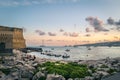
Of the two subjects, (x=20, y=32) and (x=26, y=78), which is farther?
(x=20, y=32)

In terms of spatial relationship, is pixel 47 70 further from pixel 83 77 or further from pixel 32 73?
pixel 83 77

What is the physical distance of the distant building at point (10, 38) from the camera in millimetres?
108088

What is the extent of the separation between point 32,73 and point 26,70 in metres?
0.98

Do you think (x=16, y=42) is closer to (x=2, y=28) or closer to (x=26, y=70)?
(x=2, y=28)

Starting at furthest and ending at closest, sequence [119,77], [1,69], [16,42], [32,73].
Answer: [16,42]
[1,69]
[32,73]
[119,77]

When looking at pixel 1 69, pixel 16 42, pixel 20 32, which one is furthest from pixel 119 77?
pixel 20 32

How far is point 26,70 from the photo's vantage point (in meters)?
34.4

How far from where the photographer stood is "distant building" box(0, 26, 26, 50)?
108088 millimetres

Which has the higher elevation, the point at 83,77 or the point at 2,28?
the point at 2,28

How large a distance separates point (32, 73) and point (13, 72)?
273 centimetres

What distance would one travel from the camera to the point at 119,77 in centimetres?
2162

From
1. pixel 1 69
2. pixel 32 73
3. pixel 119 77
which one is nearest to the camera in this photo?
pixel 119 77

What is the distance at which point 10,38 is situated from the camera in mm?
113750

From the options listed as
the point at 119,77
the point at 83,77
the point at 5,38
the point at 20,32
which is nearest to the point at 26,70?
the point at 83,77
